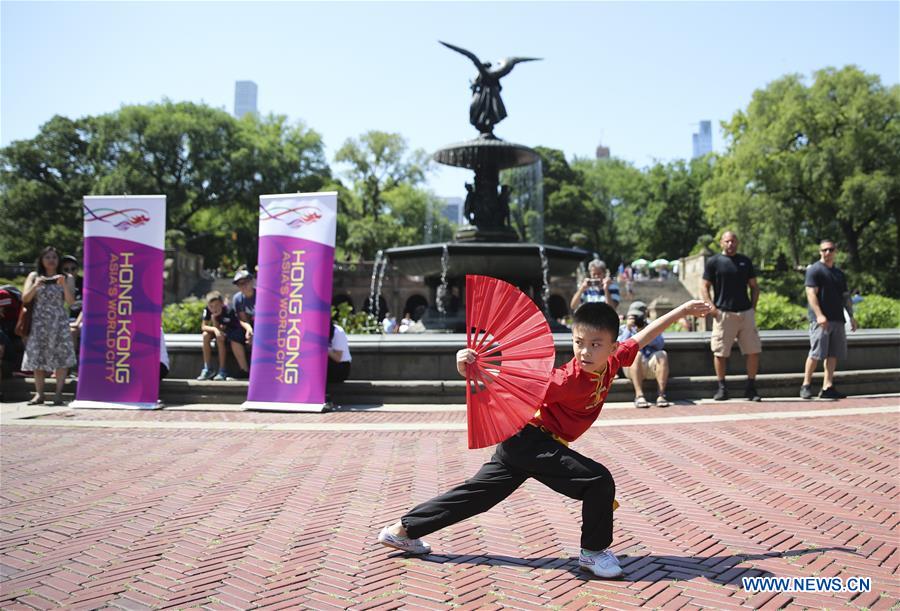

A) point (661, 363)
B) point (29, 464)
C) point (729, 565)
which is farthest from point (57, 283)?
point (729, 565)

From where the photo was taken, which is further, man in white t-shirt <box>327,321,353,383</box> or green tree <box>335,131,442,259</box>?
green tree <box>335,131,442,259</box>

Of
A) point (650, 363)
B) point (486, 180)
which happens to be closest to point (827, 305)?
point (650, 363)

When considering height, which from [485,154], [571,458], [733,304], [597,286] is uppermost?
[485,154]

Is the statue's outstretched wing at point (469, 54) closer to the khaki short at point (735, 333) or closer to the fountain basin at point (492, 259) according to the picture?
the fountain basin at point (492, 259)

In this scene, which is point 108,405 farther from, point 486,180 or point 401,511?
point 486,180

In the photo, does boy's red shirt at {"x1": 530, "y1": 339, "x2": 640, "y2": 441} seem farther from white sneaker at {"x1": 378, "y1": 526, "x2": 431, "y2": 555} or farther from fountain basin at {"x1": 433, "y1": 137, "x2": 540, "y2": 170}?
fountain basin at {"x1": 433, "y1": 137, "x2": 540, "y2": 170}

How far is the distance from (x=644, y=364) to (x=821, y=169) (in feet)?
107

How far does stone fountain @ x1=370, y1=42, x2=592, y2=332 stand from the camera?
12930mm

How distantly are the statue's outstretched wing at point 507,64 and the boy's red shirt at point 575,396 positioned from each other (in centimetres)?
1283

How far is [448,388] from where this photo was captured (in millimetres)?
8719

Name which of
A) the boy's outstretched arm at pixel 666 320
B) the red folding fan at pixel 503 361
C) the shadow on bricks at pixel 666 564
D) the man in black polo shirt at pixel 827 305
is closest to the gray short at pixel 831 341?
the man in black polo shirt at pixel 827 305

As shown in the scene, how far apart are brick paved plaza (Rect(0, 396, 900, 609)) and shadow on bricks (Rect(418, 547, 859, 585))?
0.05 feet

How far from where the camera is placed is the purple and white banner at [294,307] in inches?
326

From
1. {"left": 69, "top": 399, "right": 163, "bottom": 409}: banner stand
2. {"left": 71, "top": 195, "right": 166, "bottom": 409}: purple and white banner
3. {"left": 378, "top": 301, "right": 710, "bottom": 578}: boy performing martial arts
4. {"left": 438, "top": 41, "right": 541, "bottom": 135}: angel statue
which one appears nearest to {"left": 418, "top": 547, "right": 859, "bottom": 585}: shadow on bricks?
{"left": 378, "top": 301, "right": 710, "bottom": 578}: boy performing martial arts
